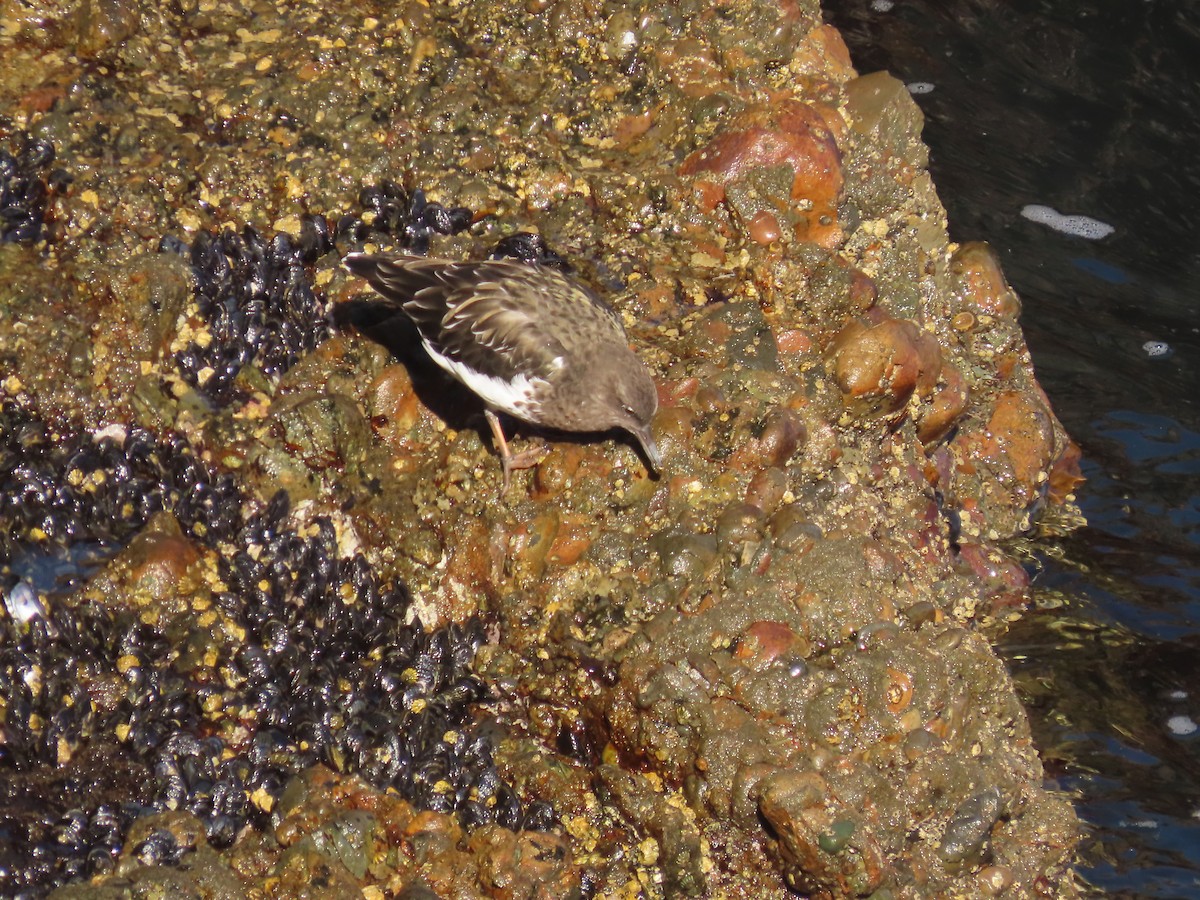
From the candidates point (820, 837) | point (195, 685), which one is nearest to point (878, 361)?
point (820, 837)

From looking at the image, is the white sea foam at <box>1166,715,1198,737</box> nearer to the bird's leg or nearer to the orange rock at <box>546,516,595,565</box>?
the orange rock at <box>546,516,595,565</box>

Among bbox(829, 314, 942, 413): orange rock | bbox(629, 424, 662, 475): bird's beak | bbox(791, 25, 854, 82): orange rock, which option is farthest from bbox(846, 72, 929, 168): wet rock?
bbox(629, 424, 662, 475): bird's beak

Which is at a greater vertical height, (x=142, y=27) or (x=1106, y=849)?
(x=142, y=27)

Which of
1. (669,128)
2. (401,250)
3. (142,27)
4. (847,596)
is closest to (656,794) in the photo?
(847,596)

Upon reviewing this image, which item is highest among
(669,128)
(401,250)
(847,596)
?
(669,128)

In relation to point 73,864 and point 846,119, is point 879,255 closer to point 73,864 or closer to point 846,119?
point 846,119

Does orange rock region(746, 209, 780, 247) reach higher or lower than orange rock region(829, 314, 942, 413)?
higher
